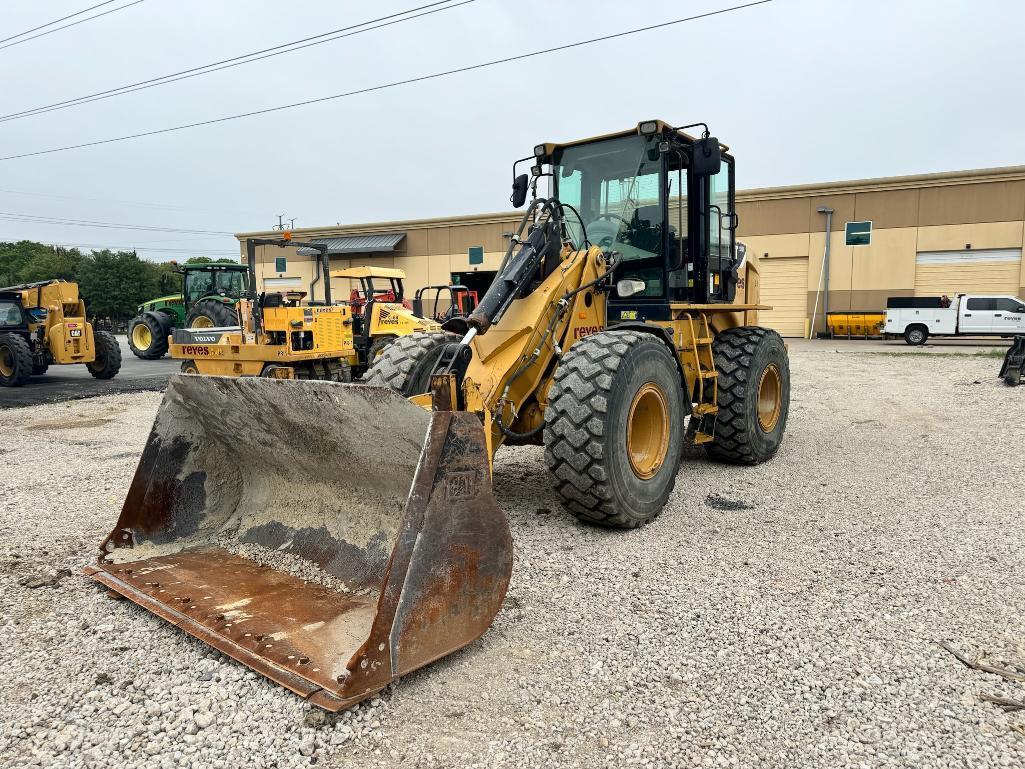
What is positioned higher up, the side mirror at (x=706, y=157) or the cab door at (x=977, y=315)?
the side mirror at (x=706, y=157)

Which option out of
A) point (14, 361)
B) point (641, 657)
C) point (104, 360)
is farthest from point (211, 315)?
point (641, 657)

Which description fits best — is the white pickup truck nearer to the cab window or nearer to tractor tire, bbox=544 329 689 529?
tractor tire, bbox=544 329 689 529

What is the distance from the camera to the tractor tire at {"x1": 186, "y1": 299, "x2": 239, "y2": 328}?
16922 mm

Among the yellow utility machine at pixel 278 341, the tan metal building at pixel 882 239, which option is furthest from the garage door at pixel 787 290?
the yellow utility machine at pixel 278 341

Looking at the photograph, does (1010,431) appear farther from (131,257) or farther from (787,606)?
(131,257)

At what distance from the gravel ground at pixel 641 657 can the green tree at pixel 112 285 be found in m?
50.6

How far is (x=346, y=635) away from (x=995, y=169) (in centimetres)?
3055

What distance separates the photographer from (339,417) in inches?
135

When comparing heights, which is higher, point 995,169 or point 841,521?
point 995,169

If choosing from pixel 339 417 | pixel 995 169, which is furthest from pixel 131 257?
pixel 339 417

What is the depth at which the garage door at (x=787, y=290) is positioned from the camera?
28.8m

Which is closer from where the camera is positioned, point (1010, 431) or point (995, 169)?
point (1010, 431)

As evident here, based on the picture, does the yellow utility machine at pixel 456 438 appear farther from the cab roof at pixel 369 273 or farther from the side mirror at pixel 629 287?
the cab roof at pixel 369 273

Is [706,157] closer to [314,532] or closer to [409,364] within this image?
[409,364]
